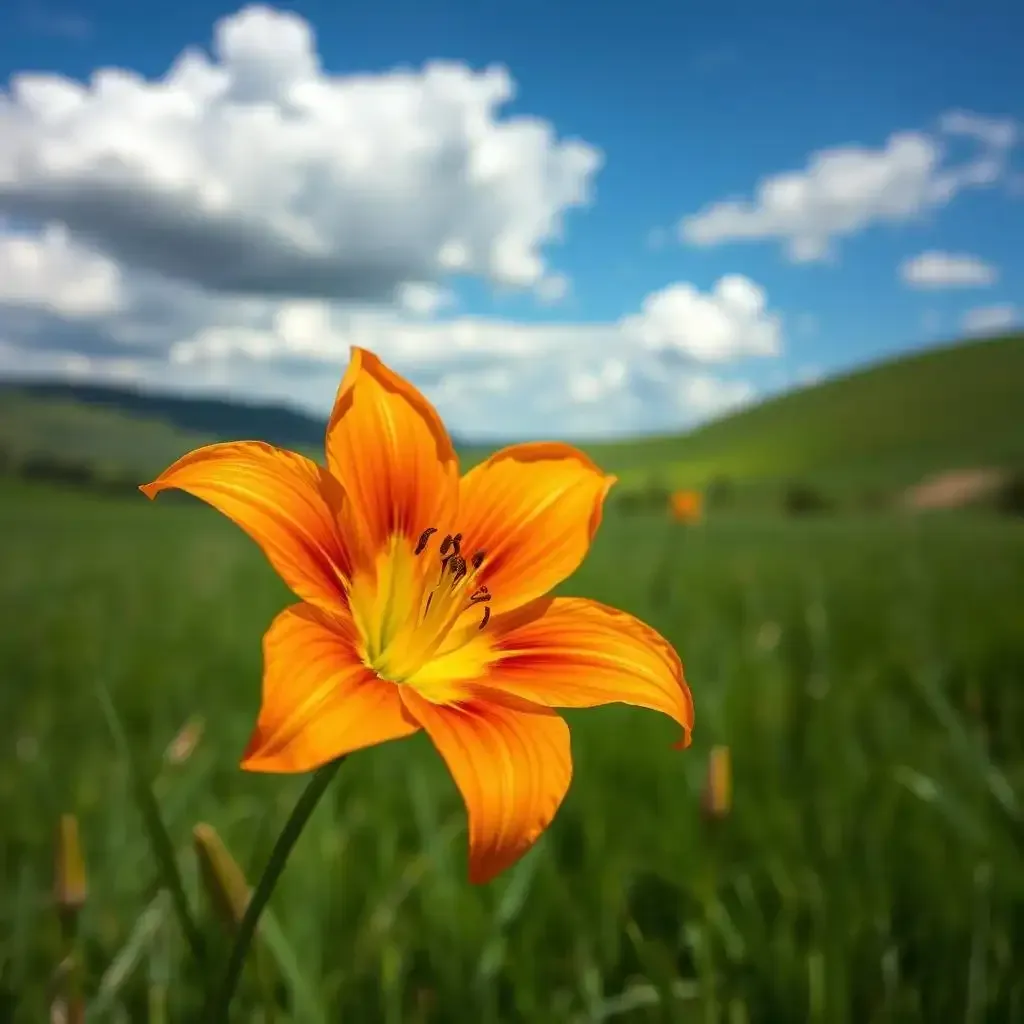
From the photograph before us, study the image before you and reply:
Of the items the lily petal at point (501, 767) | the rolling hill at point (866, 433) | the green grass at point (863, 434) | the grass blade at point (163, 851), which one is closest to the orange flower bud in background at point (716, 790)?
the lily petal at point (501, 767)

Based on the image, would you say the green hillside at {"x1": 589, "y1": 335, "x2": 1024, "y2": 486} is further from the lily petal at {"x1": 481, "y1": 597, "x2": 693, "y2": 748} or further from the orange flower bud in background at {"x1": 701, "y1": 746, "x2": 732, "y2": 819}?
the lily petal at {"x1": 481, "y1": 597, "x2": 693, "y2": 748}

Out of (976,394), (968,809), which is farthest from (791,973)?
(976,394)

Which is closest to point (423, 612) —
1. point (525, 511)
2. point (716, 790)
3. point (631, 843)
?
point (525, 511)

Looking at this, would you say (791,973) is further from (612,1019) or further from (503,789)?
(503,789)

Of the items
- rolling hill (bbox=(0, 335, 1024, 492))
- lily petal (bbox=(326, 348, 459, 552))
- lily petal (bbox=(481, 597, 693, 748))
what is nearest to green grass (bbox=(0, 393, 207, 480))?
rolling hill (bbox=(0, 335, 1024, 492))

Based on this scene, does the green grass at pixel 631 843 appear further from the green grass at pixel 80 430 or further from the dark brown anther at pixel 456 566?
the green grass at pixel 80 430

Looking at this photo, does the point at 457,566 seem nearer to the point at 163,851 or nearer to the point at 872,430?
the point at 163,851
